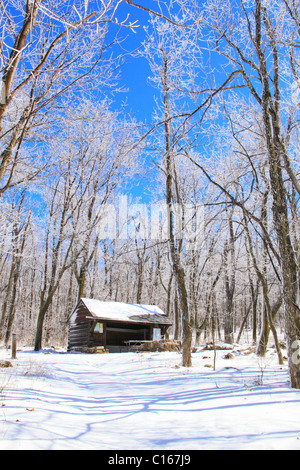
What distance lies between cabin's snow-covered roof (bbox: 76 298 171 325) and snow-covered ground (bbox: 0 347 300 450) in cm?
1118

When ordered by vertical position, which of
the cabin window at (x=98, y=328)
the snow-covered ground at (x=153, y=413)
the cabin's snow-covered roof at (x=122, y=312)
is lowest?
the cabin window at (x=98, y=328)

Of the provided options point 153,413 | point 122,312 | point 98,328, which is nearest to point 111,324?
point 122,312

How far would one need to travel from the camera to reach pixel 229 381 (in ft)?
22.0

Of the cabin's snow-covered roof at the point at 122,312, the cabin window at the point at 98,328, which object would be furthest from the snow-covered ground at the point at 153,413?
the cabin's snow-covered roof at the point at 122,312

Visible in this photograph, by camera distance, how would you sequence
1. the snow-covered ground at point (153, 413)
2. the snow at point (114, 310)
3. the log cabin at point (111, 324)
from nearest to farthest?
the snow-covered ground at point (153, 413), the log cabin at point (111, 324), the snow at point (114, 310)

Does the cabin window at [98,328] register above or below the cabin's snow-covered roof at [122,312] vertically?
below

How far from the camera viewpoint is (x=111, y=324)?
68.1 feet

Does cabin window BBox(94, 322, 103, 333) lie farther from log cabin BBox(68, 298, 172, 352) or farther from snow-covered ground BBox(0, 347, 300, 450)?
snow-covered ground BBox(0, 347, 300, 450)

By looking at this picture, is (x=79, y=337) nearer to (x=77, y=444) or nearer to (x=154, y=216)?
(x=154, y=216)

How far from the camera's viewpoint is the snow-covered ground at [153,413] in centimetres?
308

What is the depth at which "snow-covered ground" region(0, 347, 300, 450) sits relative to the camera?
121 inches

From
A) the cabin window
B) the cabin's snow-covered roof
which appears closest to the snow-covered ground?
the cabin window

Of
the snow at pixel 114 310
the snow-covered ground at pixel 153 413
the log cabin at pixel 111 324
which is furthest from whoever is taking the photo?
the snow at pixel 114 310

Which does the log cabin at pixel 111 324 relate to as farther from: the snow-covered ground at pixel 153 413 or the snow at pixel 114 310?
the snow-covered ground at pixel 153 413
